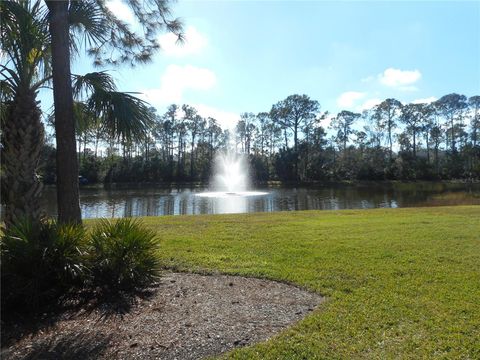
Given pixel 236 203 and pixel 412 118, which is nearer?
pixel 236 203

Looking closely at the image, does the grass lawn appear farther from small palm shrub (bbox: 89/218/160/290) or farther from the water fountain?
the water fountain

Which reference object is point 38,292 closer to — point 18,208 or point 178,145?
point 18,208

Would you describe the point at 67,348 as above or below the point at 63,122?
below

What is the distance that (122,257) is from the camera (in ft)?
16.2

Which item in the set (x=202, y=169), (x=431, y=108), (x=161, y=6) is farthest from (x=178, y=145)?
(x=161, y=6)

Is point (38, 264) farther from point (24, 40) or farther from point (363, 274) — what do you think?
point (363, 274)

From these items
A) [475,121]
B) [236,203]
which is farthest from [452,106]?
[236,203]

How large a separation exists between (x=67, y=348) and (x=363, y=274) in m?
4.12

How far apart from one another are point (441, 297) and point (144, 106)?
4.90m

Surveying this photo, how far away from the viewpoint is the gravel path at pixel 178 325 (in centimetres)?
349

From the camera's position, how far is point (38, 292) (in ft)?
14.4

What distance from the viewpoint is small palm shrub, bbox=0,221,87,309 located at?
433cm

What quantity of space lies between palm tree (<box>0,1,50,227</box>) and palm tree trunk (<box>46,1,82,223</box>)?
11.0 inches

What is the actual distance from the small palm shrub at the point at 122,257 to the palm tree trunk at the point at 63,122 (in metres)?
0.78
